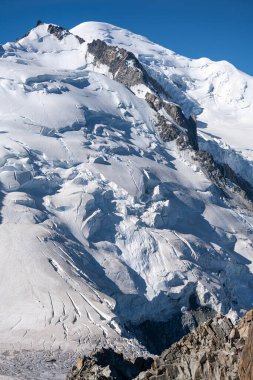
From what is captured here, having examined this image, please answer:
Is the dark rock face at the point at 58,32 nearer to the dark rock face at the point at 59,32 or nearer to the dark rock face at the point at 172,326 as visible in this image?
the dark rock face at the point at 59,32

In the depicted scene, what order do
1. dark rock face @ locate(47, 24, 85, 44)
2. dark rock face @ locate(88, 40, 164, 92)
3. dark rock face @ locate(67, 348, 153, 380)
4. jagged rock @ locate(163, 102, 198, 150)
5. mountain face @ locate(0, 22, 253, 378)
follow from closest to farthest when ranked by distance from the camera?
dark rock face @ locate(67, 348, 153, 380) < mountain face @ locate(0, 22, 253, 378) < jagged rock @ locate(163, 102, 198, 150) < dark rock face @ locate(88, 40, 164, 92) < dark rock face @ locate(47, 24, 85, 44)

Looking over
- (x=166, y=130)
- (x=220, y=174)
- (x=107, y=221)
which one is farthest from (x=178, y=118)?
(x=107, y=221)

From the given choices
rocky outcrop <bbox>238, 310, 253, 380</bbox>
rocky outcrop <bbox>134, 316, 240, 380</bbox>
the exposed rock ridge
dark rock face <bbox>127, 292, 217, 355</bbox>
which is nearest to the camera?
rocky outcrop <bbox>238, 310, 253, 380</bbox>

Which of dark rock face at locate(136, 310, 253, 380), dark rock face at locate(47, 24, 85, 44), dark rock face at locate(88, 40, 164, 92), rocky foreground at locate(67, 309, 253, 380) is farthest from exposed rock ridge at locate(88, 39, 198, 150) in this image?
dark rock face at locate(136, 310, 253, 380)

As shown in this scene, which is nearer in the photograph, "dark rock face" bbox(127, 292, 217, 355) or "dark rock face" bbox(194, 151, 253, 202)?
"dark rock face" bbox(127, 292, 217, 355)

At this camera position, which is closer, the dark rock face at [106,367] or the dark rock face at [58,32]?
the dark rock face at [106,367]

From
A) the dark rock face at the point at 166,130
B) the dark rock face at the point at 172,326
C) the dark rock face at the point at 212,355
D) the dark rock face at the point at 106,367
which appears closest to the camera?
the dark rock face at the point at 212,355

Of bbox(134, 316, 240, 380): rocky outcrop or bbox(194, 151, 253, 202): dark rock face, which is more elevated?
bbox(134, 316, 240, 380): rocky outcrop

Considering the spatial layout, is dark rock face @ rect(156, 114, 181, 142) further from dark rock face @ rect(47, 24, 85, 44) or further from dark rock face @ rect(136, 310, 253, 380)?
dark rock face @ rect(136, 310, 253, 380)

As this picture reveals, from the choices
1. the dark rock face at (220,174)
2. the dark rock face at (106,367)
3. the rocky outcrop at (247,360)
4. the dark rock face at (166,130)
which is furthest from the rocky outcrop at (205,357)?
the dark rock face at (166,130)
